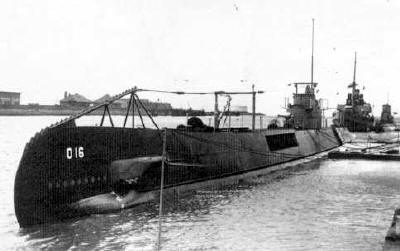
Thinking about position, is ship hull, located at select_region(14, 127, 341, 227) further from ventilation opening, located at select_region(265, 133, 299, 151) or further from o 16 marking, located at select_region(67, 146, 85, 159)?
ventilation opening, located at select_region(265, 133, 299, 151)

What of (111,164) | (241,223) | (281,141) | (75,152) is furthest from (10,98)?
(241,223)

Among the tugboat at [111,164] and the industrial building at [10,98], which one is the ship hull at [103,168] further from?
the industrial building at [10,98]

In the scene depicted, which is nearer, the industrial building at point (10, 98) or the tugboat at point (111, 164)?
the tugboat at point (111, 164)

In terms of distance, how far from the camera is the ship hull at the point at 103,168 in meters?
12.3

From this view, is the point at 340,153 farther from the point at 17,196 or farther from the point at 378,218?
the point at 17,196

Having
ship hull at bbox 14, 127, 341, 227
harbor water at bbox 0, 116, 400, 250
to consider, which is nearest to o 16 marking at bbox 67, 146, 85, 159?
ship hull at bbox 14, 127, 341, 227

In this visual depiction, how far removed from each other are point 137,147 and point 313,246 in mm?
7026

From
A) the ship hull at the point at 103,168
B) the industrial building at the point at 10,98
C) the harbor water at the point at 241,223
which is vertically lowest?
the harbor water at the point at 241,223

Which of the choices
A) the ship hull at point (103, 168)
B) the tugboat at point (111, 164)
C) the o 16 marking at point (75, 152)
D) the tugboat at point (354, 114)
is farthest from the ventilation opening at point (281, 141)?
the tugboat at point (354, 114)

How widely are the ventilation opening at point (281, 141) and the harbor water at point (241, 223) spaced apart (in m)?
7.63

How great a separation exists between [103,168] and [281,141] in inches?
705

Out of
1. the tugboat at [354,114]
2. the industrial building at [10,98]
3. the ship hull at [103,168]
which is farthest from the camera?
the industrial building at [10,98]

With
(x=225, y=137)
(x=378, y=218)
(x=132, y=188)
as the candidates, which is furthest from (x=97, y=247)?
(x=225, y=137)

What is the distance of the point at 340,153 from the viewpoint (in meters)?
31.9
